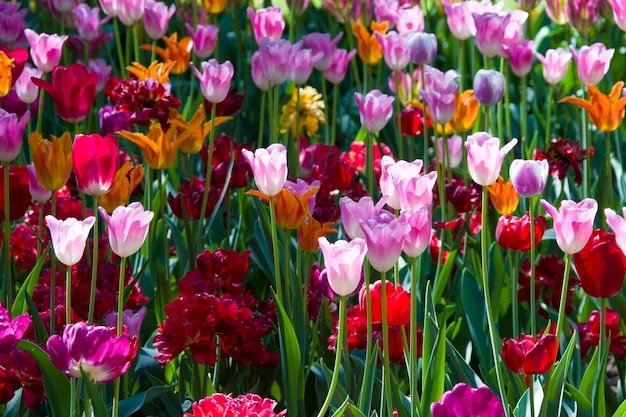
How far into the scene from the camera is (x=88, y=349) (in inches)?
44.3

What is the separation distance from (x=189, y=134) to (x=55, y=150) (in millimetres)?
363

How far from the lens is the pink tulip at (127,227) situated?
1254mm

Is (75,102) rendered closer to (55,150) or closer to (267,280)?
(55,150)

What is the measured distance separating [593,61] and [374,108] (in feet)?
1.56

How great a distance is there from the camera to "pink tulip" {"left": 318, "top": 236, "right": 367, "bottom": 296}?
116 cm

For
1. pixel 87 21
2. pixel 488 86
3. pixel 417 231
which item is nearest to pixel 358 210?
pixel 417 231

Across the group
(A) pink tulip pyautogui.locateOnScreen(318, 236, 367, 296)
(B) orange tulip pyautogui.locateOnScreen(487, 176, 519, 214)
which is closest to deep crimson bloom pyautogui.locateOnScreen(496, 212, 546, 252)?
(B) orange tulip pyautogui.locateOnScreen(487, 176, 519, 214)

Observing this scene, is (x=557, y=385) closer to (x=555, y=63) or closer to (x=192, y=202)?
(x=192, y=202)

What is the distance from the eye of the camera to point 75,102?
180cm

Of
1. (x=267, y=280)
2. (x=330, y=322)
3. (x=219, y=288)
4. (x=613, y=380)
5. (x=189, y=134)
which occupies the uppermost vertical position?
(x=189, y=134)

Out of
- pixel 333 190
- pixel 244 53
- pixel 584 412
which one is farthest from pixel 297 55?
pixel 244 53

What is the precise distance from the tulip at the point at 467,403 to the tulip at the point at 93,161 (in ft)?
1.94

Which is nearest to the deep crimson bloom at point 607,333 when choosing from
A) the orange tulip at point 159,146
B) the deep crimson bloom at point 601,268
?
the deep crimson bloom at point 601,268

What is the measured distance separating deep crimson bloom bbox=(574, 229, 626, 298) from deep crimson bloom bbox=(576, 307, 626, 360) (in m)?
0.31
